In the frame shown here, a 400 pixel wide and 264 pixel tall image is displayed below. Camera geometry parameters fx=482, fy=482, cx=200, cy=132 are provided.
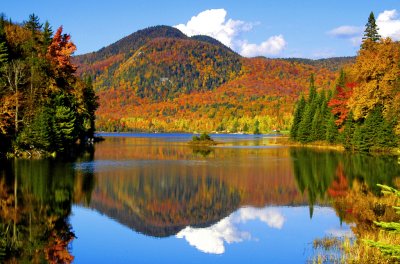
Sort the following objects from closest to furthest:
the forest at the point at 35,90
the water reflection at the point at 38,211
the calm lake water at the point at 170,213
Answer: the water reflection at the point at 38,211, the calm lake water at the point at 170,213, the forest at the point at 35,90

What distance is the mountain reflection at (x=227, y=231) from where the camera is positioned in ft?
64.4

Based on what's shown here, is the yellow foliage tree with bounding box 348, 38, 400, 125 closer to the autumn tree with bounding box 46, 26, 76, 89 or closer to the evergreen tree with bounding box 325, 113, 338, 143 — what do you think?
the evergreen tree with bounding box 325, 113, 338, 143

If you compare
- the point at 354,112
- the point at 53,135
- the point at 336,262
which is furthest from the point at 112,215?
the point at 354,112

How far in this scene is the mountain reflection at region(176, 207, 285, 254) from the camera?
19.6 metres

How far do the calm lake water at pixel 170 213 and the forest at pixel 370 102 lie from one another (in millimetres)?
21224

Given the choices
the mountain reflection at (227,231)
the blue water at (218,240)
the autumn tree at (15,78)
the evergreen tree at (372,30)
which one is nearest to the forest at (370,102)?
the evergreen tree at (372,30)

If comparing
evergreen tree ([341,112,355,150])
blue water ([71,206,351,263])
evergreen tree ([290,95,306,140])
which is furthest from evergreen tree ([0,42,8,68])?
evergreen tree ([290,95,306,140])

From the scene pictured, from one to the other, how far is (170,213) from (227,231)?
4975 mm

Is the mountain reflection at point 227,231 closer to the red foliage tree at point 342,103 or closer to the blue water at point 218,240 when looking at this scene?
the blue water at point 218,240

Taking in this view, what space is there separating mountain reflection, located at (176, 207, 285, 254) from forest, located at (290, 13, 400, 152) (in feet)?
118

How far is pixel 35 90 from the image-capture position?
5519cm

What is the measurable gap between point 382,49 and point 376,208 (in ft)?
159

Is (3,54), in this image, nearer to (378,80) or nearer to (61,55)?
(61,55)

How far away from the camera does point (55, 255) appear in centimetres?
1673
